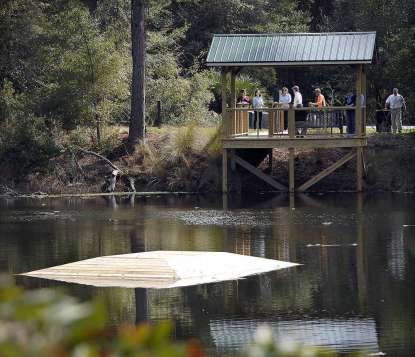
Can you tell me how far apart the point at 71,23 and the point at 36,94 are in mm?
2445

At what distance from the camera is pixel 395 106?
3148 centimetres

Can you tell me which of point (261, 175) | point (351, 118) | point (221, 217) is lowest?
point (221, 217)

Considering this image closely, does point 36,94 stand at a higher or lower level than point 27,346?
higher

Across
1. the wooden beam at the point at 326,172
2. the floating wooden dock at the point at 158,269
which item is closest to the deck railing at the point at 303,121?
the wooden beam at the point at 326,172

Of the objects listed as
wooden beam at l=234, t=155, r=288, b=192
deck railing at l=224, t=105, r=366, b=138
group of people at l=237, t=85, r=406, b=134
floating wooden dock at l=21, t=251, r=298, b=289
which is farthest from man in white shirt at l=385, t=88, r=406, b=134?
floating wooden dock at l=21, t=251, r=298, b=289

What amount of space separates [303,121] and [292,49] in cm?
206

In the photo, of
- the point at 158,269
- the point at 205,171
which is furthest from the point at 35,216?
the point at 158,269

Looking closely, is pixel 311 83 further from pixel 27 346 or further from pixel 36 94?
pixel 27 346

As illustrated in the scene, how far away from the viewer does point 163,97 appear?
3600 centimetres

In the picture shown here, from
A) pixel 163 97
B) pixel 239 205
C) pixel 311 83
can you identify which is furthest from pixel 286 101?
pixel 311 83

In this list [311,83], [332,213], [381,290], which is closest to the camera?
[381,290]

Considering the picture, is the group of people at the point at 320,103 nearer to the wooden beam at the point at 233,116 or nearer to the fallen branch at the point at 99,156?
the wooden beam at the point at 233,116

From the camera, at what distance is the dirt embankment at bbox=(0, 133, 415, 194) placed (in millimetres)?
31031

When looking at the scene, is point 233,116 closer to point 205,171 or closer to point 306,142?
point 306,142
